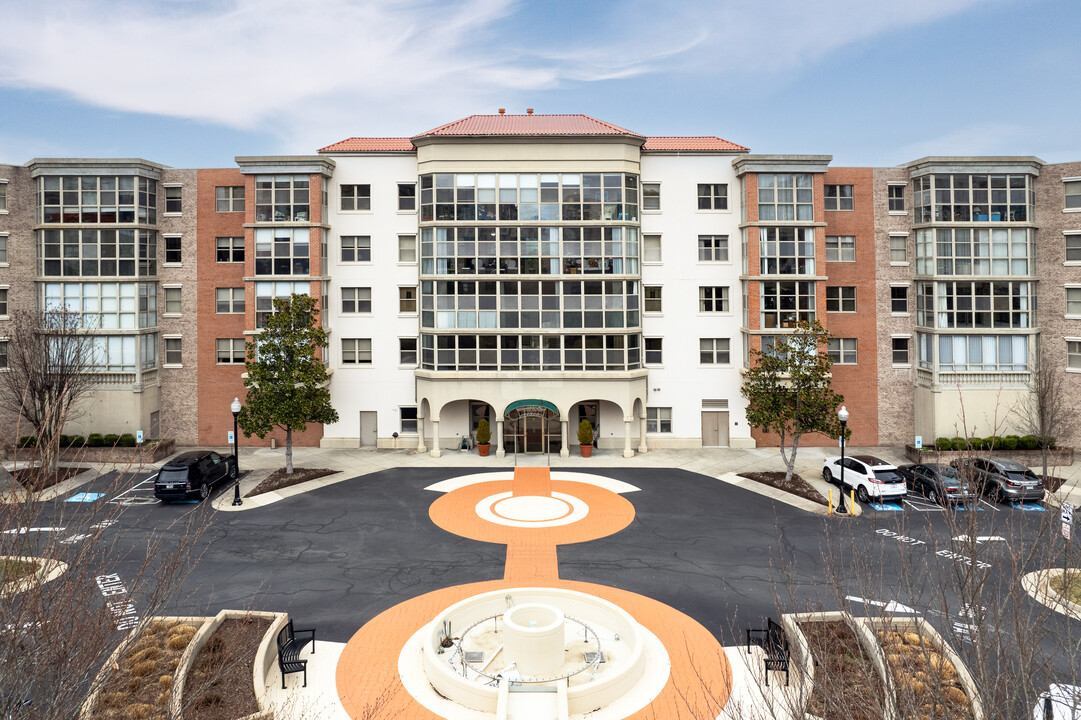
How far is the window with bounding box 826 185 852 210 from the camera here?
35875 millimetres

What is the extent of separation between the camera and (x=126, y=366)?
34.8 metres

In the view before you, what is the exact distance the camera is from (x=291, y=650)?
1429 cm

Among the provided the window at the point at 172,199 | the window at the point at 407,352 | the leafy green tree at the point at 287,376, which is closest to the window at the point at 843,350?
the window at the point at 407,352

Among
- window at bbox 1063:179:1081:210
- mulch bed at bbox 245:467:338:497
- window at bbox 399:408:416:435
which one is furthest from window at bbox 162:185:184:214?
window at bbox 1063:179:1081:210

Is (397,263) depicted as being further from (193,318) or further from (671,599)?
(671,599)

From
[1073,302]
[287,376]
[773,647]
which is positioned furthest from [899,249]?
[287,376]

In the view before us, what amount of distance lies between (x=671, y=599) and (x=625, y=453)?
53.7ft

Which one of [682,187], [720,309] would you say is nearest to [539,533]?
[720,309]

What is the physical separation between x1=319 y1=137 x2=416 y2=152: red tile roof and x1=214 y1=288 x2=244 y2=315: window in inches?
350

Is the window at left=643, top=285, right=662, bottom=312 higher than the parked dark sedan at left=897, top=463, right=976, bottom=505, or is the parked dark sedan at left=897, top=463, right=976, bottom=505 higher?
the window at left=643, top=285, right=662, bottom=312

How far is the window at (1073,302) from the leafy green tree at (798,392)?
559 inches

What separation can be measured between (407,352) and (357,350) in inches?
106

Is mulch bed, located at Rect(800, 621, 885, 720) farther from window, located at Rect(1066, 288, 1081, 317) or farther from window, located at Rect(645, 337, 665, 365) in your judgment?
window, located at Rect(1066, 288, 1081, 317)

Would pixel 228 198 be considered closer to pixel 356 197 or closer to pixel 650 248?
pixel 356 197
